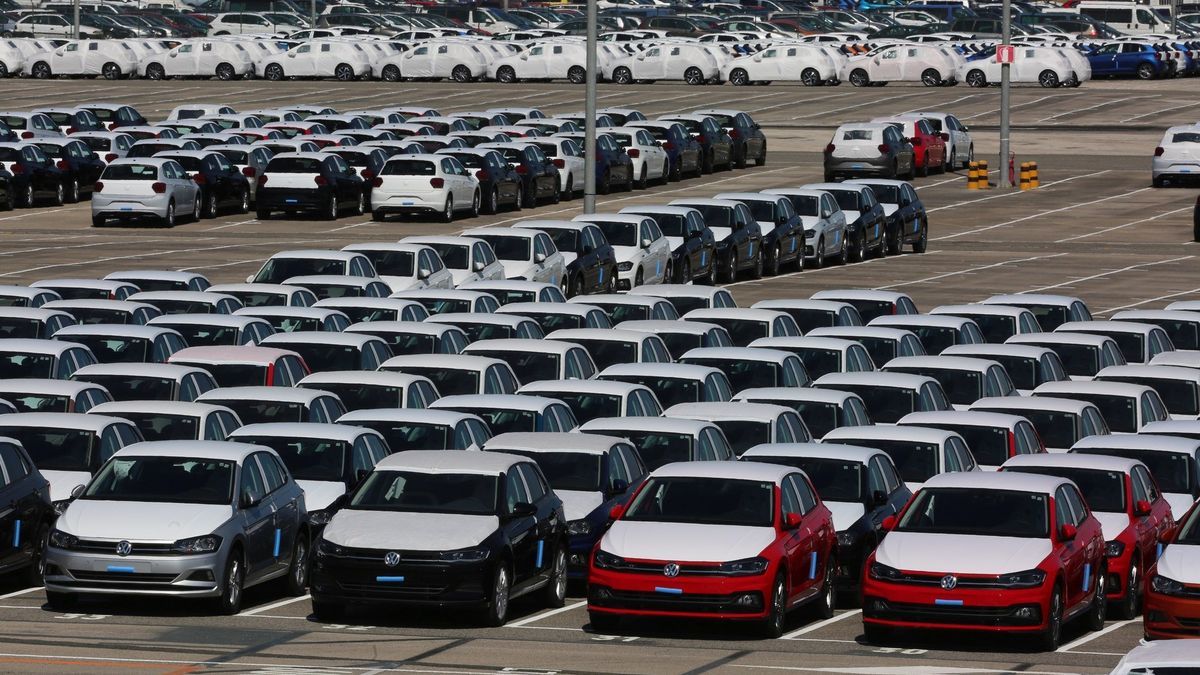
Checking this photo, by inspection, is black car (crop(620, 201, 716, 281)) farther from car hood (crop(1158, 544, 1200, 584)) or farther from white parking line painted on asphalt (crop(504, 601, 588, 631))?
car hood (crop(1158, 544, 1200, 584))

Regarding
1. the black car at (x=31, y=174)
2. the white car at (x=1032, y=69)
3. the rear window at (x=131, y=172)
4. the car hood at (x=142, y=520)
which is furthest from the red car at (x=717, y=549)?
the white car at (x=1032, y=69)

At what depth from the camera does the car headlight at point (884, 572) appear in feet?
57.3

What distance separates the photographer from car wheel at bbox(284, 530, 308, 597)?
19.6 metres

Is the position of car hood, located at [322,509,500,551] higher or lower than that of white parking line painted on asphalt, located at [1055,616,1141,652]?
higher

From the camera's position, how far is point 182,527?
1830cm

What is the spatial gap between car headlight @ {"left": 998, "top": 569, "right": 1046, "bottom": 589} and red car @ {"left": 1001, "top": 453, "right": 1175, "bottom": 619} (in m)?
2.21

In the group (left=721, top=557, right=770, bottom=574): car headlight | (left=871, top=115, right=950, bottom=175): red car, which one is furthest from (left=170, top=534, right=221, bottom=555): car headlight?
(left=871, top=115, right=950, bottom=175): red car

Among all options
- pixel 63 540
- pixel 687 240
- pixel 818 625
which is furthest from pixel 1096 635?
pixel 687 240

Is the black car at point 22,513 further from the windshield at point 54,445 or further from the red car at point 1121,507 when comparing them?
the red car at point 1121,507

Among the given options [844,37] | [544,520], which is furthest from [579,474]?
[844,37]

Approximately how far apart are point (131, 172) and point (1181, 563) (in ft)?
112

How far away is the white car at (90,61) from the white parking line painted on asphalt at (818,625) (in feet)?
231

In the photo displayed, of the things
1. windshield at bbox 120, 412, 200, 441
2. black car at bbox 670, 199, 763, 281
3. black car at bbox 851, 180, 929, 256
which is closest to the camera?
windshield at bbox 120, 412, 200, 441

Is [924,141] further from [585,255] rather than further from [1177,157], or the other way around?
[585,255]
